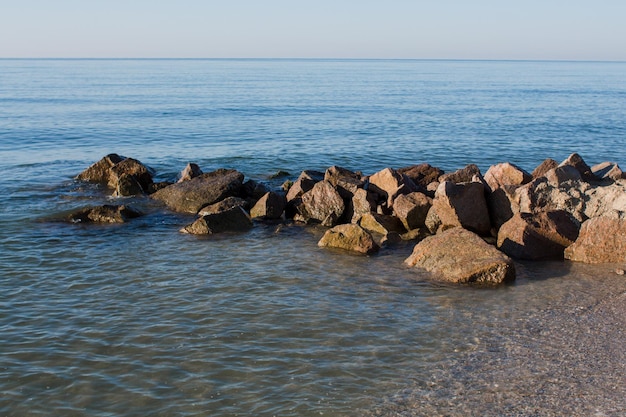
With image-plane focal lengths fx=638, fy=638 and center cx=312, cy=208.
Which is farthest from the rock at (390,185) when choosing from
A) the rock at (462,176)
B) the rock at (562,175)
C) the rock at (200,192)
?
the rock at (200,192)

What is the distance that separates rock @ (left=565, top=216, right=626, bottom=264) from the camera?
49.1 feet

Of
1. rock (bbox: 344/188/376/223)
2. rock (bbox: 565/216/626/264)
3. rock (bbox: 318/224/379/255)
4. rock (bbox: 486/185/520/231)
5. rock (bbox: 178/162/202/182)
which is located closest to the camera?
rock (bbox: 565/216/626/264)

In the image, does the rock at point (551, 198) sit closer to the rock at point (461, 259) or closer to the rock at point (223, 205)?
the rock at point (461, 259)

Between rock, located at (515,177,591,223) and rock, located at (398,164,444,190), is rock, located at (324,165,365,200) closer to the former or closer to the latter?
rock, located at (398,164,444,190)

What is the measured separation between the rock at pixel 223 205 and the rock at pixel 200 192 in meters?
0.51

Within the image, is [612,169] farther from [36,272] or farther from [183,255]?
[36,272]

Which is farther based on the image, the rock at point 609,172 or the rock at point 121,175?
the rock at point 121,175

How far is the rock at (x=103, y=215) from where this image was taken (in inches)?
749

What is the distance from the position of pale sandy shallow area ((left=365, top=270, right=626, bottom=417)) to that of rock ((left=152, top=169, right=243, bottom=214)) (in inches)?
447

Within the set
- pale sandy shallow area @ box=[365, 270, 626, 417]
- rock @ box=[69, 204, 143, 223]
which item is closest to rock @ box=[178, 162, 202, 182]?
rock @ box=[69, 204, 143, 223]

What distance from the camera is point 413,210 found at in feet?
58.5

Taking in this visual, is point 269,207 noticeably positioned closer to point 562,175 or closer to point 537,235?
point 537,235

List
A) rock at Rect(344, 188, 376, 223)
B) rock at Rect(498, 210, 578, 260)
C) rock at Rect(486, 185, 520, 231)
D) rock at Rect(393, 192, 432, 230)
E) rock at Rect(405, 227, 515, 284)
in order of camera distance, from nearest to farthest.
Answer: rock at Rect(405, 227, 515, 284)
rock at Rect(498, 210, 578, 260)
rock at Rect(486, 185, 520, 231)
rock at Rect(393, 192, 432, 230)
rock at Rect(344, 188, 376, 223)

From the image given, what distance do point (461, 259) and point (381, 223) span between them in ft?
12.3
